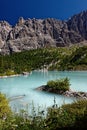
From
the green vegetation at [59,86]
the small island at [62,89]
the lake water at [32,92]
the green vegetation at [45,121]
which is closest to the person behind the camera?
the green vegetation at [45,121]

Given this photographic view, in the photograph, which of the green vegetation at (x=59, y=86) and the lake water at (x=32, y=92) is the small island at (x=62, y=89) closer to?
the green vegetation at (x=59, y=86)

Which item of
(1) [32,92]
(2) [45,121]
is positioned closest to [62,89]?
(1) [32,92]

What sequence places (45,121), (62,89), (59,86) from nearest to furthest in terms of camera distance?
(45,121) < (62,89) < (59,86)

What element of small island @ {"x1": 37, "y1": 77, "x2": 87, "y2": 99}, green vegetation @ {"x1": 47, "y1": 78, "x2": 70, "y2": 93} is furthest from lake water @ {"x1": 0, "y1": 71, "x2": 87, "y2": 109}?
green vegetation @ {"x1": 47, "y1": 78, "x2": 70, "y2": 93}

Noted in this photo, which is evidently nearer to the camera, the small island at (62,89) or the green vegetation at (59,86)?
the small island at (62,89)

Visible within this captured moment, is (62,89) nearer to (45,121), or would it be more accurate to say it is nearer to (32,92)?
(32,92)

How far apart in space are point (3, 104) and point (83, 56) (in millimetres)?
158164

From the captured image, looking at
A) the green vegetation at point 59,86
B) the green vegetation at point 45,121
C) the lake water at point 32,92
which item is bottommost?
the lake water at point 32,92

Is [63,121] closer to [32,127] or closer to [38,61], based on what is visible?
[32,127]

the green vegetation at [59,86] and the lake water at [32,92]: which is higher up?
the green vegetation at [59,86]

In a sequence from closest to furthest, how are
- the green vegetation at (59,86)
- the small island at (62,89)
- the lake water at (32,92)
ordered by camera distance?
the lake water at (32,92) < the small island at (62,89) < the green vegetation at (59,86)

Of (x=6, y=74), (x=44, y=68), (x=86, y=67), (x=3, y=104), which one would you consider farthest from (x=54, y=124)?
(x=44, y=68)

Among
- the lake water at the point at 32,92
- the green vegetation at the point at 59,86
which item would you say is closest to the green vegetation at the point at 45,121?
the lake water at the point at 32,92

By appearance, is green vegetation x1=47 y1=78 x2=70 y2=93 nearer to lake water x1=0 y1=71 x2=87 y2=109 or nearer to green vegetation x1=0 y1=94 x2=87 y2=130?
lake water x1=0 y1=71 x2=87 y2=109
